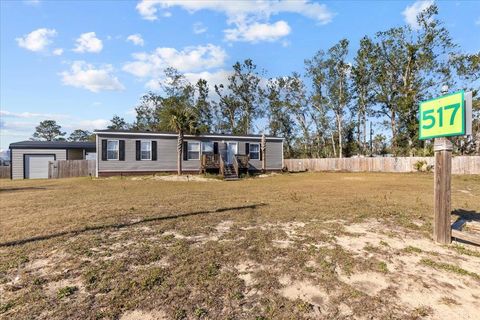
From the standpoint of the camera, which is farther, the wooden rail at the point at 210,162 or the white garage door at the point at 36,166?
the white garage door at the point at 36,166

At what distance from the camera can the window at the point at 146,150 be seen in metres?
19.4

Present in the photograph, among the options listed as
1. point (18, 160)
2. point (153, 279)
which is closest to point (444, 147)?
point (153, 279)

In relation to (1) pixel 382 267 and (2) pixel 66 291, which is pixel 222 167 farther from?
(2) pixel 66 291

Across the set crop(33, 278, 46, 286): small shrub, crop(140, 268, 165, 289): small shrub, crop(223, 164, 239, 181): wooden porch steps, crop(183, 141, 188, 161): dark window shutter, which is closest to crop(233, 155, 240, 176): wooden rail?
crop(223, 164, 239, 181): wooden porch steps

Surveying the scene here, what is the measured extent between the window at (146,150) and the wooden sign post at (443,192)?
1790 centimetres

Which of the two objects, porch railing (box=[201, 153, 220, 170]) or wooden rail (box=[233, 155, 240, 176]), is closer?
wooden rail (box=[233, 155, 240, 176])

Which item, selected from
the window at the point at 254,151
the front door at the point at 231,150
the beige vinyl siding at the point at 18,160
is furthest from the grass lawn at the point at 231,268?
the beige vinyl siding at the point at 18,160

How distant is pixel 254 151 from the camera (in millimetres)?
22562

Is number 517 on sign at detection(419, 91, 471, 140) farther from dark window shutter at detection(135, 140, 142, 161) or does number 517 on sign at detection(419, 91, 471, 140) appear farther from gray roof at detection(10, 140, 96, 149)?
gray roof at detection(10, 140, 96, 149)

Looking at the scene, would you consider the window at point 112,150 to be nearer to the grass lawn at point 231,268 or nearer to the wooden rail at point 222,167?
the wooden rail at point 222,167

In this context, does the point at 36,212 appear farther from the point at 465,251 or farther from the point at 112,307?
the point at 465,251

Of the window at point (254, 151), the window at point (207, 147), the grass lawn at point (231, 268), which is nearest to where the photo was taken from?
the grass lawn at point (231, 268)

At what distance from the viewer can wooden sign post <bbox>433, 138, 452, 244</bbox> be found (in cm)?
431

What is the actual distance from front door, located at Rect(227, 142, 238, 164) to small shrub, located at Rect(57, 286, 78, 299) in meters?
18.4
